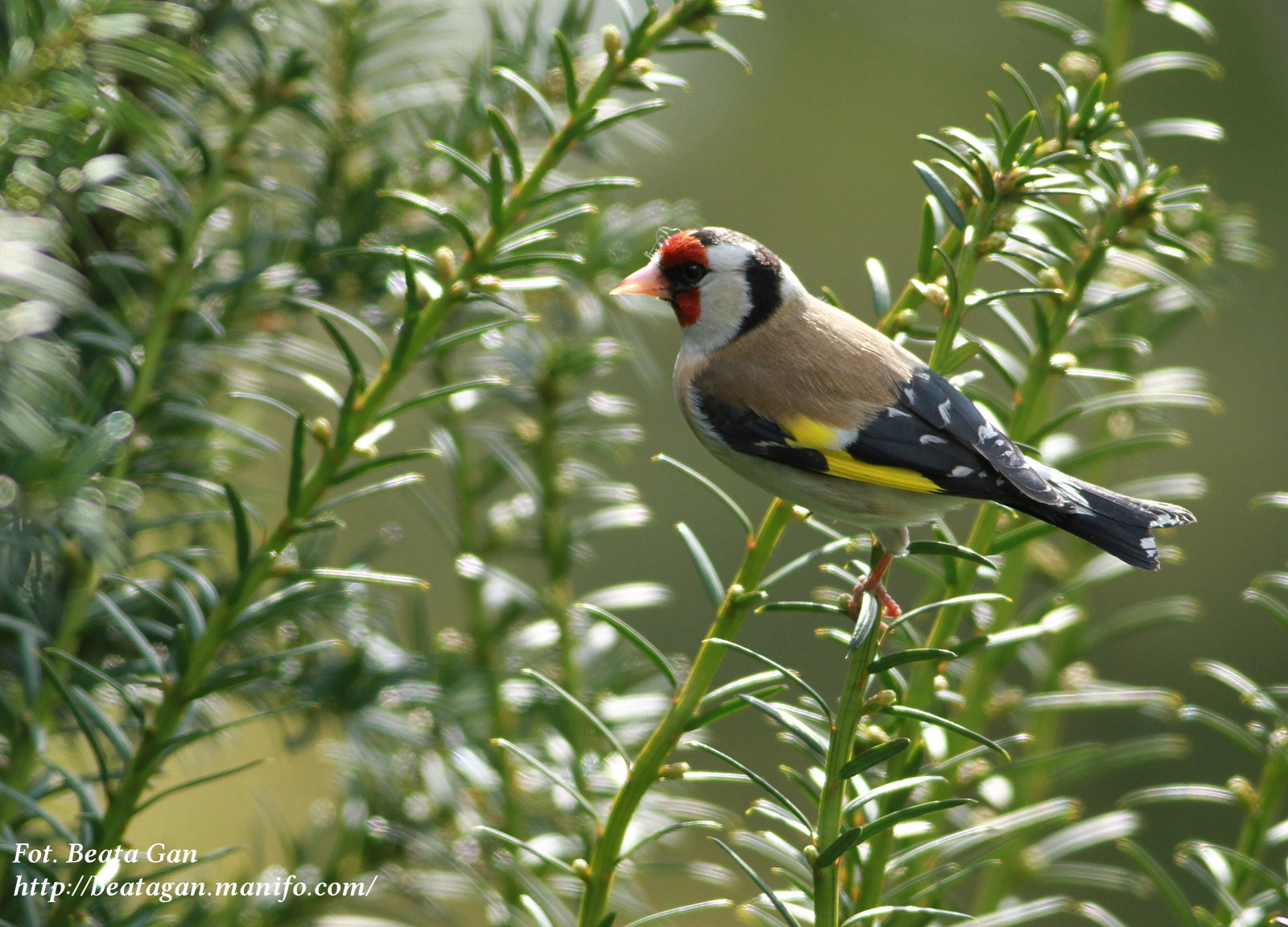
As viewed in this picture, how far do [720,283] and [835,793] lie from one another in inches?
34.7

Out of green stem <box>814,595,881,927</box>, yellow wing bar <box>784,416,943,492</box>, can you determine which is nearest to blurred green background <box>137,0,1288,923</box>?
yellow wing bar <box>784,416,943,492</box>

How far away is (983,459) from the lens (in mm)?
1111

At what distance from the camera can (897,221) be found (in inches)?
193

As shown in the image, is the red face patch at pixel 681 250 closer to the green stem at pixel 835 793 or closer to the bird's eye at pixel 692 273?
the bird's eye at pixel 692 273

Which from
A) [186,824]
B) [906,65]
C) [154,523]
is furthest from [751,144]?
[154,523]

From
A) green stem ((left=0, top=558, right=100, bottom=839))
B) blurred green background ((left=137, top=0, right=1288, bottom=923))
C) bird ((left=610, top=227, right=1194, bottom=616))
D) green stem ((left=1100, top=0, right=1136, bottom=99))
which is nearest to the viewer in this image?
green stem ((left=0, top=558, right=100, bottom=839))

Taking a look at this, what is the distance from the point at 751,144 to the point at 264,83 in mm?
4163

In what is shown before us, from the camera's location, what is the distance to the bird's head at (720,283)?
53.3 inches

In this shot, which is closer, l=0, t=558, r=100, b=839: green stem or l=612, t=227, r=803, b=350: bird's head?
l=0, t=558, r=100, b=839: green stem

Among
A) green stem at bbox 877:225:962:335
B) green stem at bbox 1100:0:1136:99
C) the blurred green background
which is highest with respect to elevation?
green stem at bbox 1100:0:1136:99

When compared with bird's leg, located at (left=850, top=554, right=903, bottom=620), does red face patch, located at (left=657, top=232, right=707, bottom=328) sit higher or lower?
higher

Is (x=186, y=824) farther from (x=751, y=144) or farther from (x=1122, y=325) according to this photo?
(x=751, y=144)

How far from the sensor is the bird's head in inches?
53.3

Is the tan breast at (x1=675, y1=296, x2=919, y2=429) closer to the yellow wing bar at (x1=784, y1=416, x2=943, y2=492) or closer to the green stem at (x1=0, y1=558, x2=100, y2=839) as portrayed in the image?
the yellow wing bar at (x1=784, y1=416, x2=943, y2=492)
